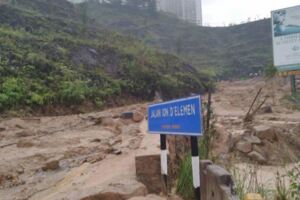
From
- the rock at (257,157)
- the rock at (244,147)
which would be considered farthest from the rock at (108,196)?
the rock at (244,147)

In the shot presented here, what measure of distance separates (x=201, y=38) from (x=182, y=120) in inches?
2731

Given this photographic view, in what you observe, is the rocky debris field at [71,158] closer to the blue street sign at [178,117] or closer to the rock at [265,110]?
→ the blue street sign at [178,117]

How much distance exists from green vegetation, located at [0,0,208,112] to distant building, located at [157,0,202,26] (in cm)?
5351

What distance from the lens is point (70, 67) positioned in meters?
26.7

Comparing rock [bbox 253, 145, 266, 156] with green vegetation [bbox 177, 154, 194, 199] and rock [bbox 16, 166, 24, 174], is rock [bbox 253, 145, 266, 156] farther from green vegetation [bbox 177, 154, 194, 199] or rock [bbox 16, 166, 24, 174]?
green vegetation [bbox 177, 154, 194, 199]

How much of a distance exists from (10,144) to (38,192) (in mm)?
6793

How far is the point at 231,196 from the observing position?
3.37m

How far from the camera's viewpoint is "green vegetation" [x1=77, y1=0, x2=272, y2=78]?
194ft

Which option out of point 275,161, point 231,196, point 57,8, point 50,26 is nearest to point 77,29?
point 50,26

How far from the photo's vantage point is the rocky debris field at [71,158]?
5.04 meters

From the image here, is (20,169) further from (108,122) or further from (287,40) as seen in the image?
(287,40)

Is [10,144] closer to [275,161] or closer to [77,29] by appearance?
[275,161]

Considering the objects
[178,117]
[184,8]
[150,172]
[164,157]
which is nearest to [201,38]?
[184,8]

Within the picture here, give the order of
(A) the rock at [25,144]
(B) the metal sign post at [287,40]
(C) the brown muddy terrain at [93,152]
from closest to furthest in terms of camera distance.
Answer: (C) the brown muddy terrain at [93,152]
(A) the rock at [25,144]
(B) the metal sign post at [287,40]
